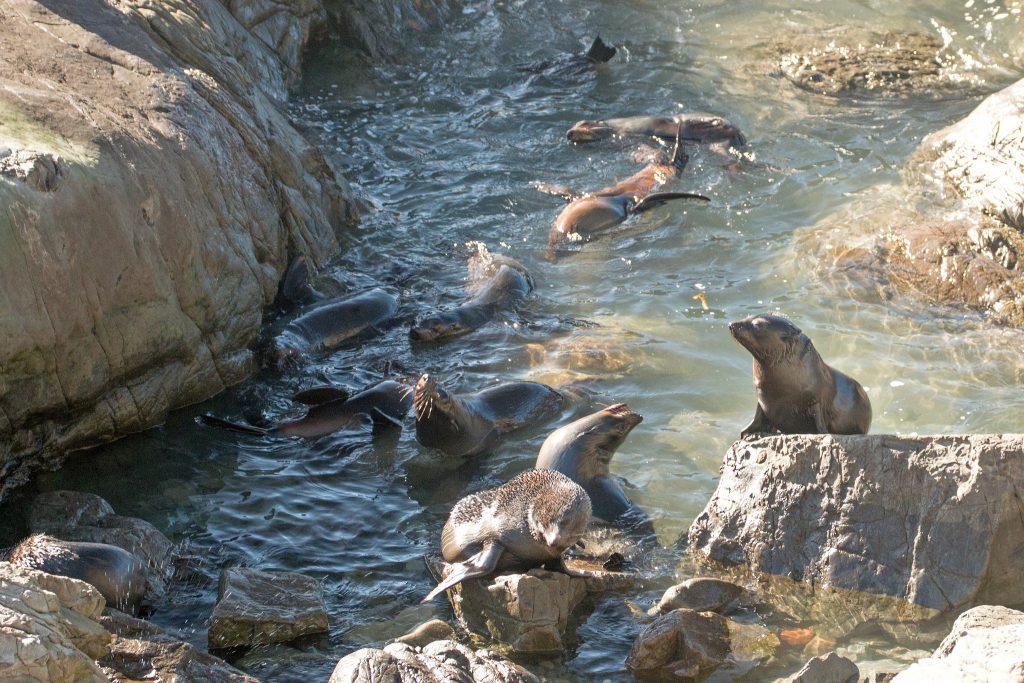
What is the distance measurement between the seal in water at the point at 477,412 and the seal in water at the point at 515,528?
3.69ft

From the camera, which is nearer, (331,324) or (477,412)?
(477,412)

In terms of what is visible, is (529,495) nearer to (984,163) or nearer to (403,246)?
(403,246)

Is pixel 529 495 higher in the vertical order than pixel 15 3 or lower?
lower

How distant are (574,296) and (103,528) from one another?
4.29m

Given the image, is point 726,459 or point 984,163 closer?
point 726,459

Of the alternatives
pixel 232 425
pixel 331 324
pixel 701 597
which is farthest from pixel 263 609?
pixel 331 324

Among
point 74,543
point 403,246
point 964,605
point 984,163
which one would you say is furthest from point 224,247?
point 984,163

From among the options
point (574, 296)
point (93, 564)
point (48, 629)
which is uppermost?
point (48, 629)

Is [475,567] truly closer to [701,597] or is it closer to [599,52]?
[701,597]

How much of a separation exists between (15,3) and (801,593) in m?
6.33

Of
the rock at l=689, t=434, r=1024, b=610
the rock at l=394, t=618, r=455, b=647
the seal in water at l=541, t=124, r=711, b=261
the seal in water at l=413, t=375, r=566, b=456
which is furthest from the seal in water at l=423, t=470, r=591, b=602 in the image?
the seal in water at l=541, t=124, r=711, b=261

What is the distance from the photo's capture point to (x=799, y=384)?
5.71 m

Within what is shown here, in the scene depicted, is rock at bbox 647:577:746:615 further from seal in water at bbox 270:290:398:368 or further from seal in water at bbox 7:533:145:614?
seal in water at bbox 270:290:398:368

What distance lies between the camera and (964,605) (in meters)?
4.52
